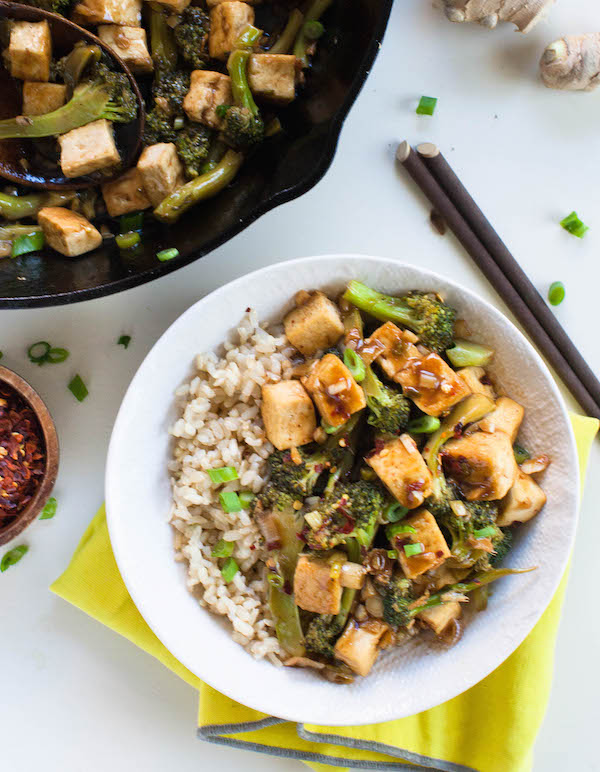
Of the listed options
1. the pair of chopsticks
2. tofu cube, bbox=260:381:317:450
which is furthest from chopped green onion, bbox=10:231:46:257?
the pair of chopsticks

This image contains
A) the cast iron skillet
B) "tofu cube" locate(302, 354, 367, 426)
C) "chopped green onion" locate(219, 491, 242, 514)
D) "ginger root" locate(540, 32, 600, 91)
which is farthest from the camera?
"ginger root" locate(540, 32, 600, 91)

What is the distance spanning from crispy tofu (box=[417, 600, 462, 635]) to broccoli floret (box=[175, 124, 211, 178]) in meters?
1.73

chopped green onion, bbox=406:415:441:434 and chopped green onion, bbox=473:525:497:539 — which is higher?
chopped green onion, bbox=406:415:441:434

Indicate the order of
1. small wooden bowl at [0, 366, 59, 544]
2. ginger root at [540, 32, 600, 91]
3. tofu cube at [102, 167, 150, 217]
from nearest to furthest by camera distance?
tofu cube at [102, 167, 150, 217], small wooden bowl at [0, 366, 59, 544], ginger root at [540, 32, 600, 91]

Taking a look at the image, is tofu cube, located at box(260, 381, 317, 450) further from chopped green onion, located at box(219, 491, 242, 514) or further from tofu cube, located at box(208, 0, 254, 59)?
tofu cube, located at box(208, 0, 254, 59)

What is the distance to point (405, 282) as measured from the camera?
2.35m

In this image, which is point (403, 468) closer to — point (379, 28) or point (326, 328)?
point (326, 328)

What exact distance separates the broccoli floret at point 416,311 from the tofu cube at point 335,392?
25 centimetres

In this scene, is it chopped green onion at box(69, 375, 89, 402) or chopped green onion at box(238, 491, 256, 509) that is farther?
chopped green onion at box(69, 375, 89, 402)

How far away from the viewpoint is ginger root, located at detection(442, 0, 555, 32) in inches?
101

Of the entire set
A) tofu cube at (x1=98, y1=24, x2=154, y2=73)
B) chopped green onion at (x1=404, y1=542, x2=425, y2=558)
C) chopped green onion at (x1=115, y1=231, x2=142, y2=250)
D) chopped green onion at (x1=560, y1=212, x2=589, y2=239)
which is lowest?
chopped green onion at (x1=404, y1=542, x2=425, y2=558)

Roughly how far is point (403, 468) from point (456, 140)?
1.44 metres

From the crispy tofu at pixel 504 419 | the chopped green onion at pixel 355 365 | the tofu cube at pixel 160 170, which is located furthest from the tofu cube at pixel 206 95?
the crispy tofu at pixel 504 419

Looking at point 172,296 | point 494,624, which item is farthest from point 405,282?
point 494,624
